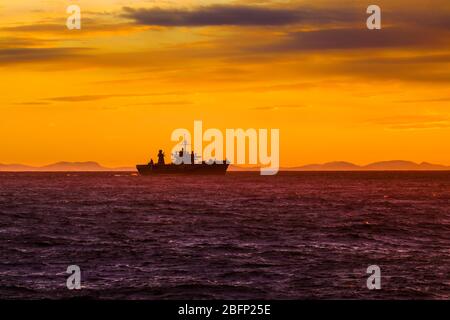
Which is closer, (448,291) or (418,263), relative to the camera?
(448,291)

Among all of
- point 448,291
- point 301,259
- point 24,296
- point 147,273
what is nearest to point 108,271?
point 147,273

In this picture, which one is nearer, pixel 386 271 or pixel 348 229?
pixel 386 271

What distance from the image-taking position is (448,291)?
2552 cm

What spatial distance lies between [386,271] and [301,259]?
4954 millimetres

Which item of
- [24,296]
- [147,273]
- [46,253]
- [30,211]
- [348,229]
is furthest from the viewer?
[30,211]

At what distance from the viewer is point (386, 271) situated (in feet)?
99.6
